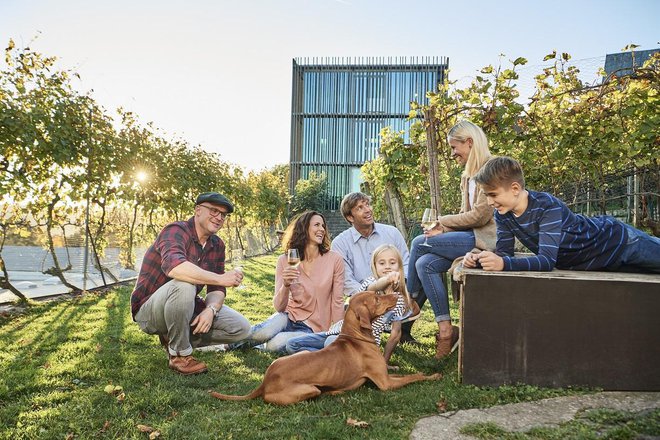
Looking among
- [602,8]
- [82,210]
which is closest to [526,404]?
[602,8]

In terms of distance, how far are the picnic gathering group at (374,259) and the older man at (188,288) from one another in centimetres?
1

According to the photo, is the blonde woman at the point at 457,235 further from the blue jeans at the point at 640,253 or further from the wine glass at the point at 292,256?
the wine glass at the point at 292,256

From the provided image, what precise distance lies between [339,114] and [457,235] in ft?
131

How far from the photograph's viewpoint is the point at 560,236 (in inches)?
145

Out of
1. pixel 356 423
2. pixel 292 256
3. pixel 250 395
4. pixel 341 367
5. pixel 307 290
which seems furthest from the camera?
pixel 307 290

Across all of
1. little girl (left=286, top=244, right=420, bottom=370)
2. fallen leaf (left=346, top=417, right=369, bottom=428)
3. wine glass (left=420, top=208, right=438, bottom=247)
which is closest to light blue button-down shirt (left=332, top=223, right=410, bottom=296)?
little girl (left=286, top=244, right=420, bottom=370)

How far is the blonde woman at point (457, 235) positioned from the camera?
460cm

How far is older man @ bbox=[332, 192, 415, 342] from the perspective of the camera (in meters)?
5.75

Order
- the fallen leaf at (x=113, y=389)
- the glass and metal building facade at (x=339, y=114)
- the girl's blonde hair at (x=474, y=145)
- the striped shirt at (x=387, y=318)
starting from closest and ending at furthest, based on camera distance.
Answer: the fallen leaf at (x=113, y=389), the striped shirt at (x=387, y=318), the girl's blonde hair at (x=474, y=145), the glass and metal building facade at (x=339, y=114)

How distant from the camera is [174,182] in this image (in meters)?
13.3

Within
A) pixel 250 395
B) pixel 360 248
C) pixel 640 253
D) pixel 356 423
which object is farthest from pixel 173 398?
pixel 640 253

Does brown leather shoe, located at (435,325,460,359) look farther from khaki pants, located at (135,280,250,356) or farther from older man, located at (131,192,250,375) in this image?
khaki pants, located at (135,280,250,356)

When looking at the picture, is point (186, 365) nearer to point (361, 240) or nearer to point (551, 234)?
point (361, 240)

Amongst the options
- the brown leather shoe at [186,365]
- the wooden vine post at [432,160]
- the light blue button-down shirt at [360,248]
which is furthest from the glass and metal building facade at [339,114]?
the brown leather shoe at [186,365]
